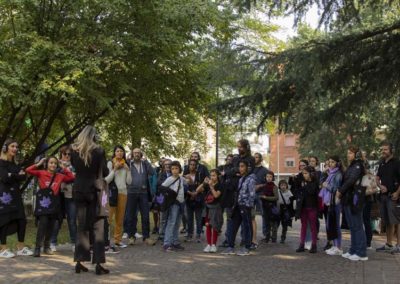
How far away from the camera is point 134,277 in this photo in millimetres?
7984

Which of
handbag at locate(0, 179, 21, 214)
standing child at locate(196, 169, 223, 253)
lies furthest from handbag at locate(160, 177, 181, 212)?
handbag at locate(0, 179, 21, 214)

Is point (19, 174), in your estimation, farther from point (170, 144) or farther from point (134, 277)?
point (170, 144)

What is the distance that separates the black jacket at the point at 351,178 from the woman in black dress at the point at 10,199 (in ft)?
17.9

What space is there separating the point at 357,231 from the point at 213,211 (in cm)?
276

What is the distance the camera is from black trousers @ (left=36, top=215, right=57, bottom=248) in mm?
9820

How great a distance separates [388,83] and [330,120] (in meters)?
Result: 1.13

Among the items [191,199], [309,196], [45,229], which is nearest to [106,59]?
[191,199]

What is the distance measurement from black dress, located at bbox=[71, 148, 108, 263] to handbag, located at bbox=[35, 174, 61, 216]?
1942 millimetres

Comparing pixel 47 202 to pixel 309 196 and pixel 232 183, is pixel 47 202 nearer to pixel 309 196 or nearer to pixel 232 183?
pixel 232 183

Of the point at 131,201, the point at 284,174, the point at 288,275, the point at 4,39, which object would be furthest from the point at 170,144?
the point at 284,174

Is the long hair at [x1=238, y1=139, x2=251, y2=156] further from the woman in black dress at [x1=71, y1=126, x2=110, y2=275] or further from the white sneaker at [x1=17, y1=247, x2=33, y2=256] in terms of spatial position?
the white sneaker at [x1=17, y1=247, x2=33, y2=256]

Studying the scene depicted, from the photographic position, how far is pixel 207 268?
29.2 ft

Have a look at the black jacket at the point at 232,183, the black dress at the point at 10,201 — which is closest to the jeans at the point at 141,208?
the black jacket at the point at 232,183

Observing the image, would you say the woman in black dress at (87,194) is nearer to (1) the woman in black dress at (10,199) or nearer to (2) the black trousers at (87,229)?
(2) the black trousers at (87,229)
